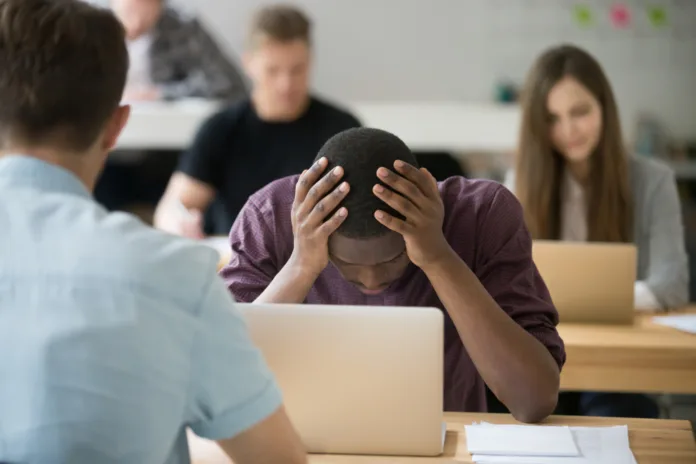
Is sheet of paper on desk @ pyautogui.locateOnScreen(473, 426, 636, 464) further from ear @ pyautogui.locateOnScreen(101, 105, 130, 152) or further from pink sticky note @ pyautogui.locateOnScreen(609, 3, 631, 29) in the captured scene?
pink sticky note @ pyautogui.locateOnScreen(609, 3, 631, 29)

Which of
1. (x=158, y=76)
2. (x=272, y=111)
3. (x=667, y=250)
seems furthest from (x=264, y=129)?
(x=667, y=250)

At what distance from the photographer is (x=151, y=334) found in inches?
37.1

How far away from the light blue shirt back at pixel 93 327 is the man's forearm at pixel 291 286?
589mm

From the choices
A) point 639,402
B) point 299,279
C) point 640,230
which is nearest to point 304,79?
point 640,230

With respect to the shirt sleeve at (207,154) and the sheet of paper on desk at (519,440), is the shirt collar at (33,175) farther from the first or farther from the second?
the shirt sleeve at (207,154)

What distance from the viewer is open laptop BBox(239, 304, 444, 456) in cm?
129

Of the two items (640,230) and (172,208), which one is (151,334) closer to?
(640,230)

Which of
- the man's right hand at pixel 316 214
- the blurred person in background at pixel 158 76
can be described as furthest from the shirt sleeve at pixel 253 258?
the blurred person in background at pixel 158 76

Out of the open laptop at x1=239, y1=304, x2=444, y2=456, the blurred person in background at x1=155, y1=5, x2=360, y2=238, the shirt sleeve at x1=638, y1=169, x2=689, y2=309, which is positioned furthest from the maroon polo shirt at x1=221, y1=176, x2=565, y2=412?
the blurred person in background at x1=155, y1=5, x2=360, y2=238

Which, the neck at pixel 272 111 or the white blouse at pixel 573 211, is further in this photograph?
the neck at pixel 272 111

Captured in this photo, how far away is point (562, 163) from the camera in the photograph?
112 inches

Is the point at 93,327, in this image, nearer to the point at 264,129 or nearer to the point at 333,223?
the point at 333,223

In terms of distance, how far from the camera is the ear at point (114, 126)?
1.04 m

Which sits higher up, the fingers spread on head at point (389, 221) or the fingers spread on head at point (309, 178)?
the fingers spread on head at point (309, 178)
